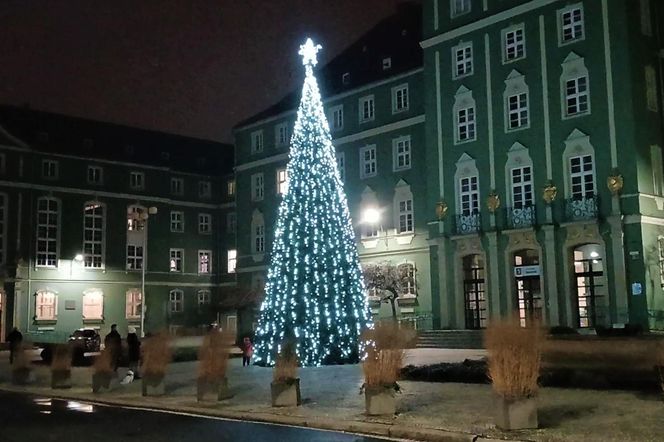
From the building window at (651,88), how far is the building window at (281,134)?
25099 mm

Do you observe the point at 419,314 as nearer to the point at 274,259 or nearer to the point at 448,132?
the point at 448,132

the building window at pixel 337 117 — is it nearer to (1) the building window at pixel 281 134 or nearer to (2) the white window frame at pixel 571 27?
(1) the building window at pixel 281 134

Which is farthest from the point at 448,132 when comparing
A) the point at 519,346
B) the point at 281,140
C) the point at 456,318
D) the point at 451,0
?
the point at 519,346

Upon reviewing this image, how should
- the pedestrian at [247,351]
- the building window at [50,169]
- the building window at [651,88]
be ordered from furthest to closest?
the building window at [50,169]
the building window at [651,88]
the pedestrian at [247,351]

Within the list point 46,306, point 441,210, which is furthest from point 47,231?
point 441,210

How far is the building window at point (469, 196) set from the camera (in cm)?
4031

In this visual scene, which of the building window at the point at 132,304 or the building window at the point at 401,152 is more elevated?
the building window at the point at 401,152

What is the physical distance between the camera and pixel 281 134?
5459 cm

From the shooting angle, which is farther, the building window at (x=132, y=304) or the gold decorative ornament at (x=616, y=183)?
the building window at (x=132, y=304)

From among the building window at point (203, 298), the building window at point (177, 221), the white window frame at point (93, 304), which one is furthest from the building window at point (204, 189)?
the white window frame at point (93, 304)

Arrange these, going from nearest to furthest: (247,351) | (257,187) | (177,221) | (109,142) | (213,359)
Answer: (213,359)
(247,351)
(257,187)
(109,142)
(177,221)

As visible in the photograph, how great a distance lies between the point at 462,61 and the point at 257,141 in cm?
1992

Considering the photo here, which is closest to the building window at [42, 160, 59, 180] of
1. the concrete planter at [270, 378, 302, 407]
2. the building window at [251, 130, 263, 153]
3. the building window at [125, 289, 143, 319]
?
the building window at [125, 289, 143, 319]

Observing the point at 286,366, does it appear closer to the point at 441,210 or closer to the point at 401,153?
the point at 441,210
